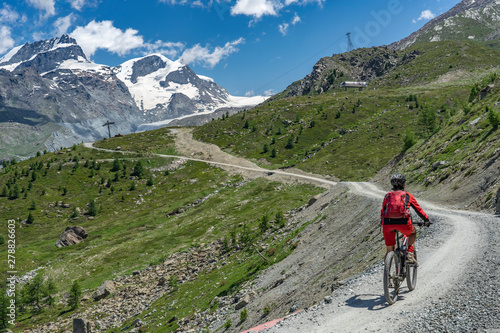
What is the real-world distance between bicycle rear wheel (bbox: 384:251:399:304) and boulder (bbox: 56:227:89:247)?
97866 mm

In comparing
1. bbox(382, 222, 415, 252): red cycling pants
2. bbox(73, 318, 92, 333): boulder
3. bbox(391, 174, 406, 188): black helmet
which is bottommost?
bbox(73, 318, 92, 333): boulder

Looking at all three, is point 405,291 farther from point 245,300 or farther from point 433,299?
point 245,300

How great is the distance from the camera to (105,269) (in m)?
68.6

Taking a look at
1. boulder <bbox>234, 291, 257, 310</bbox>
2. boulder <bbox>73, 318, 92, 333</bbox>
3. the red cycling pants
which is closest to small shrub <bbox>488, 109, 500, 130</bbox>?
boulder <bbox>234, 291, 257, 310</bbox>

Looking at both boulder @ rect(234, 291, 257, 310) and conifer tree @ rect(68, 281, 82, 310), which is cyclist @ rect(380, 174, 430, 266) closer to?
boulder @ rect(234, 291, 257, 310)

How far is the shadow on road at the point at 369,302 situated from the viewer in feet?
40.1

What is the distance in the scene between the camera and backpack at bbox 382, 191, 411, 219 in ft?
39.4

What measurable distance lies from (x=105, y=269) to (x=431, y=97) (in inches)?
6366

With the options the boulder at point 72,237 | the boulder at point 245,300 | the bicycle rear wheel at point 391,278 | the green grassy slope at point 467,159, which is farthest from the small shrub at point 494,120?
the boulder at point 72,237

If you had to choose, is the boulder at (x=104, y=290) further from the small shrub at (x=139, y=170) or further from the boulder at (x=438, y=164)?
the small shrub at (x=139, y=170)

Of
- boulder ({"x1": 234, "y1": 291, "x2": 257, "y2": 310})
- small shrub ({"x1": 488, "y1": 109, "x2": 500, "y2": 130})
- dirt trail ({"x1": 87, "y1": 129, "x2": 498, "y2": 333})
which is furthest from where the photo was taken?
small shrub ({"x1": 488, "y1": 109, "x2": 500, "y2": 130})

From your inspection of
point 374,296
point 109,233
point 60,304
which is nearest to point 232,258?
point 60,304

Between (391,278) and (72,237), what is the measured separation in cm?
9981

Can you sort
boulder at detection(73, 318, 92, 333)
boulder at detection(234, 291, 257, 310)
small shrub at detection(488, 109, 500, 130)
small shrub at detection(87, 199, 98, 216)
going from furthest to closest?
small shrub at detection(87, 199, 98, 216), boulder at detection(73, 318, 92, 333), small shrub at detection(488, 109, 500, 130), boulder at detection(234, 291, 257, 310)
